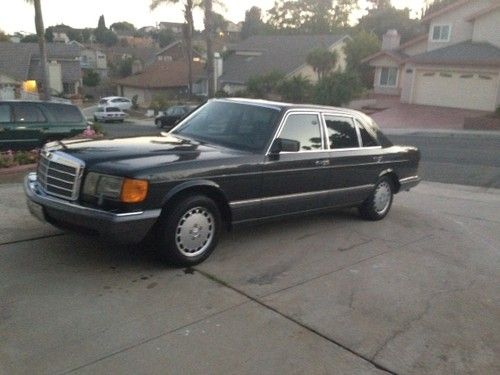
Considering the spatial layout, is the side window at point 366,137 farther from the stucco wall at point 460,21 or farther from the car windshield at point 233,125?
the stucco wall at point 460,21

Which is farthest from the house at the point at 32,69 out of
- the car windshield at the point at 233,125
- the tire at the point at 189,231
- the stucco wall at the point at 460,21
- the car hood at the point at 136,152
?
the tire at the point at 189,231

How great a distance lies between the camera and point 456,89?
1249 inches

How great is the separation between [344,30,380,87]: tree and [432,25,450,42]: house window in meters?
7.24

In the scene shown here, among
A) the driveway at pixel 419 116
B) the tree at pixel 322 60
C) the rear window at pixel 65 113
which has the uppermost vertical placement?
the tree at pixel 322 60

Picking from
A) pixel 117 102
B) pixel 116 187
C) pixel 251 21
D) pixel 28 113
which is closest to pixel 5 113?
pixel 28 113

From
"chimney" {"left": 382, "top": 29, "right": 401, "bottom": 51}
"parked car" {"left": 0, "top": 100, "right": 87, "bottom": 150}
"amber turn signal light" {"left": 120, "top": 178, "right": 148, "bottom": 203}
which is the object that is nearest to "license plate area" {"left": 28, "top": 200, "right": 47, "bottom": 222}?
"amber turn signal light" {"left": 120, "top": 178, "right": 148, "bottom": 203}

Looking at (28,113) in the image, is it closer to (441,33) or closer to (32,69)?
(441,33)

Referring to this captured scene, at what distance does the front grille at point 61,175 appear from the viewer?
448 cm

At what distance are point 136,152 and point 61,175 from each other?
707 millimetres

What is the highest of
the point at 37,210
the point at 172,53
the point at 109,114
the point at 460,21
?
the point at 460,21

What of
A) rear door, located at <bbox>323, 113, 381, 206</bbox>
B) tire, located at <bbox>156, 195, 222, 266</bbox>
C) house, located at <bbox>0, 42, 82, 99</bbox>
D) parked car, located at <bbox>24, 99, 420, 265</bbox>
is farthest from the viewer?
house, located at <bbox>0, 42, 82, 99</bbox>

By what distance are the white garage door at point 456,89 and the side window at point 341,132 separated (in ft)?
87.9

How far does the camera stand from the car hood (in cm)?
443

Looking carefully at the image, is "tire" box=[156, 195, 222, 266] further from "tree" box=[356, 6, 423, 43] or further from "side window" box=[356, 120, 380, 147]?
"tree" box=[356, 6, 423, 43]
